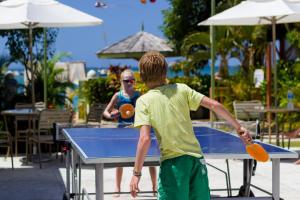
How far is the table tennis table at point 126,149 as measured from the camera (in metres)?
5.00

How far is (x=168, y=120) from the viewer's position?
4555 millimetres

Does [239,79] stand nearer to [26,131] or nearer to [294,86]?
[294,86]

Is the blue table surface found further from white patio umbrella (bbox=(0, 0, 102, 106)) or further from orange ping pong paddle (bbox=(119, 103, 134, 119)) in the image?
white patio umbrella (bbox=(0, 0, 102, 106))

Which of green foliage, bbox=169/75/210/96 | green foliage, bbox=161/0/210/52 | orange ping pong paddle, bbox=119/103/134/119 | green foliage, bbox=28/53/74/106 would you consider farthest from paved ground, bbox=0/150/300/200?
green foliage, bbox=161/0/210/52

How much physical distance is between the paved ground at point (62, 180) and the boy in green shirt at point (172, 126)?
3475mm

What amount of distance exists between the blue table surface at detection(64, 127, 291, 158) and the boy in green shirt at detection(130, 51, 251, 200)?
1.55 ft

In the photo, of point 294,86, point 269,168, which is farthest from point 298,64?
point 269,168

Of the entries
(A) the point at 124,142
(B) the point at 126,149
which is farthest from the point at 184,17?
(B) the point at 126,149

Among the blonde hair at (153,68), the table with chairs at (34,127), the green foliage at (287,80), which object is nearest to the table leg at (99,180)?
the blonde hair at (153,68)

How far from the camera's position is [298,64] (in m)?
16.7

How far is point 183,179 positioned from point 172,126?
352 millimetres

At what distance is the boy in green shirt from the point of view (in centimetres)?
455

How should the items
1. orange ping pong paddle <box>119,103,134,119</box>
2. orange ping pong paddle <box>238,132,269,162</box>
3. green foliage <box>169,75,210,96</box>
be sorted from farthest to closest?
green foliage <box>169,75,210,96</box> → orange ping pong paddle <box>119,103,134,119</box> → orange ping pong paddle <box>238,132,269,162</box>

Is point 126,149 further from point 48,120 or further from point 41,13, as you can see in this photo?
point 41,13
